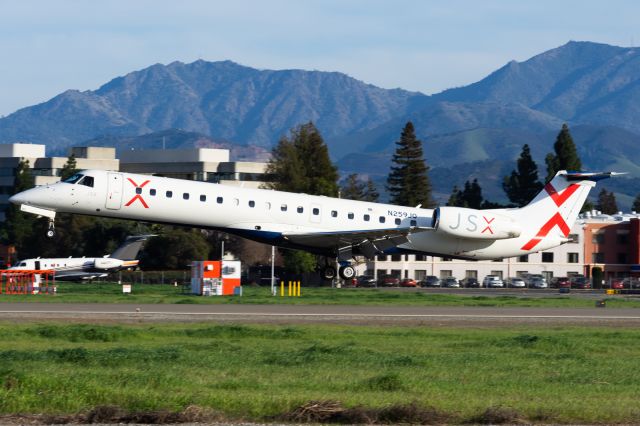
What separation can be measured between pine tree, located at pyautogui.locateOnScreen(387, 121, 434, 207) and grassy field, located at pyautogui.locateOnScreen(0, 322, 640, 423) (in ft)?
320

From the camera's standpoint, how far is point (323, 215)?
44.5 meters

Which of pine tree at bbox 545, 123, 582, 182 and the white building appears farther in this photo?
pine tree at bbox 545, 123, 582, 182

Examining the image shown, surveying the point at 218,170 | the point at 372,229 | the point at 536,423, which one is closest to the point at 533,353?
the point at 536,423

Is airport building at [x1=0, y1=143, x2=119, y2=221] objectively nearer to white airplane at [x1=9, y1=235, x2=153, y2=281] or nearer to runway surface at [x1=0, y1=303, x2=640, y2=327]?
white airplane at [x1=9, y1=235, x2=153, y2=281]

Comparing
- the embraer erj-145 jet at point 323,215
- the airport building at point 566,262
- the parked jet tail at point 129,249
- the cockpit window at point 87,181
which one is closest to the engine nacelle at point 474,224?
the embraer erj-145 jet at point 323,215

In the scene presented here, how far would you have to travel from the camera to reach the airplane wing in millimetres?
43656

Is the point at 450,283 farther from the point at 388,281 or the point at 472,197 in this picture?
the point at 472,197

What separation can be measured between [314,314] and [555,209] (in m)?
15.9

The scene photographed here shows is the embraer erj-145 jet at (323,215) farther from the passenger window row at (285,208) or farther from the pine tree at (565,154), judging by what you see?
the pine tree at (565,154)

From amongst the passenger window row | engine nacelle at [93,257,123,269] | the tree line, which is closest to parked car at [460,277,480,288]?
the tree line

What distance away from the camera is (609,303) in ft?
168

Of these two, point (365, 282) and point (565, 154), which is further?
point (565, 154)

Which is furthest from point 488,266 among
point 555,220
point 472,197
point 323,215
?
point 323,215

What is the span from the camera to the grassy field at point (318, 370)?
1636 centimetres
